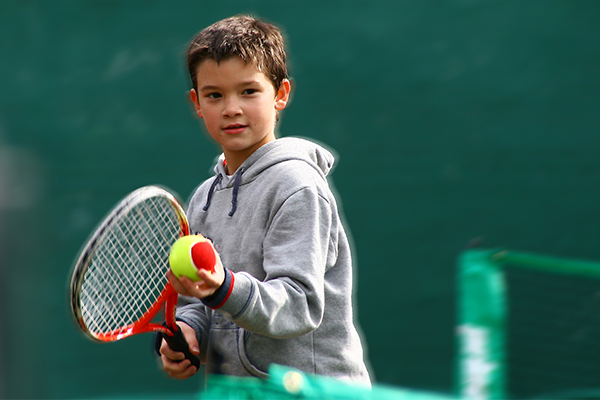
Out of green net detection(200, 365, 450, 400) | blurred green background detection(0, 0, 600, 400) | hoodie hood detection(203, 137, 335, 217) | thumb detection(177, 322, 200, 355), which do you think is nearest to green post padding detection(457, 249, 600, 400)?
blurred green background detection(0, 0, 600, 400)

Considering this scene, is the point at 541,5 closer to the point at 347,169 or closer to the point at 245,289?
the point at 347,169

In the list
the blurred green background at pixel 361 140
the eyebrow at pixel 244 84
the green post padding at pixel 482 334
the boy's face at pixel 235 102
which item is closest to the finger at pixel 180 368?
the boy's face at pixel 235 102

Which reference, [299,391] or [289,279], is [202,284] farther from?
[299,391]

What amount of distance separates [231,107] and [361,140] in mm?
2379

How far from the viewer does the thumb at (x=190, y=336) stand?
150cm

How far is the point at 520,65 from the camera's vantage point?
12.3 ft

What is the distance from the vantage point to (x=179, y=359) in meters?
1.50

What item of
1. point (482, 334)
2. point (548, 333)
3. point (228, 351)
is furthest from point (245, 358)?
point (548, 333)

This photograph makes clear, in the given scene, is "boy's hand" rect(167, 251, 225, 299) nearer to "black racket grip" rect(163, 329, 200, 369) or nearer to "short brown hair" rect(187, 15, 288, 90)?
"black racket grip" rect(163, 329, 200, 369)

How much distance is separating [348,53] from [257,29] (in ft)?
7.53

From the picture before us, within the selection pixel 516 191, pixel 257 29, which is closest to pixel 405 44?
pixel 516 191

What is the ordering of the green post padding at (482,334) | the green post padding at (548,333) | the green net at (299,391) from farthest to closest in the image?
the green post padding at (548,333) → the green post padding at (482,334) → the green net at (299,391)

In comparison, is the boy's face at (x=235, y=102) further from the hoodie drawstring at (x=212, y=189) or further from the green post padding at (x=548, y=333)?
the green post padding at (x=548, y=333)

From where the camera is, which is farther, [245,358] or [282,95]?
[282,95]
